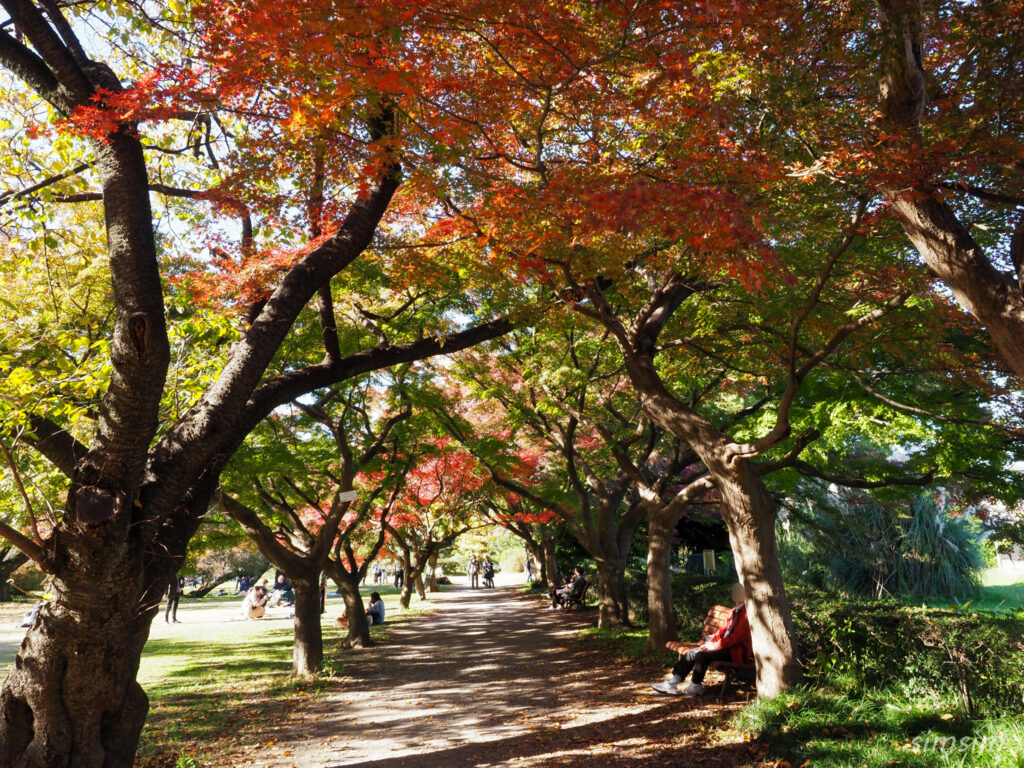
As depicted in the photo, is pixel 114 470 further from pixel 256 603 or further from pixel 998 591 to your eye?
pixel 998 591

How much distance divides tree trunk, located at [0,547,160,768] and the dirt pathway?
7.60 feet

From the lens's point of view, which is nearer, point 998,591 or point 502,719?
point 502,719

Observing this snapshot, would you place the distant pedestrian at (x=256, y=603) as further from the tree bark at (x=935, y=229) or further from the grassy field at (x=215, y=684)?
the tree bark at (x=935, y=229)

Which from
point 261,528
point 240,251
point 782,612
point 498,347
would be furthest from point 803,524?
point 240,251

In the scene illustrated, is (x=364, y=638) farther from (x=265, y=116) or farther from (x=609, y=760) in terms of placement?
(x=265, y=116)

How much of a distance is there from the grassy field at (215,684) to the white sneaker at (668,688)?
451cm

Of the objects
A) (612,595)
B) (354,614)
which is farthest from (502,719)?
(354,614)

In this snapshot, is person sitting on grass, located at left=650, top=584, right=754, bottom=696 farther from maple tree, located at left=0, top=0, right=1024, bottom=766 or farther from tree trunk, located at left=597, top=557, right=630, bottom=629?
tree trunk, located at left=597, top=557, right=630, bottom=629

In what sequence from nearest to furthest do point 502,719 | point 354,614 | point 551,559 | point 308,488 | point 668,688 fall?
point 502,719
point 668,688
point 308,488
point 354,614
point 551,559

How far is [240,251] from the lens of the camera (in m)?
7.96

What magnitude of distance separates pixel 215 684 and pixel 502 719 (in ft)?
18.7

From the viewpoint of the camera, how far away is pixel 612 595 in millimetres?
13875

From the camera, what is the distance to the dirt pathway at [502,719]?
5727 millimetres

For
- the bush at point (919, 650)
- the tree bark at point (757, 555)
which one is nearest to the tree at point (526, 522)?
the bush at point (919, 650)
